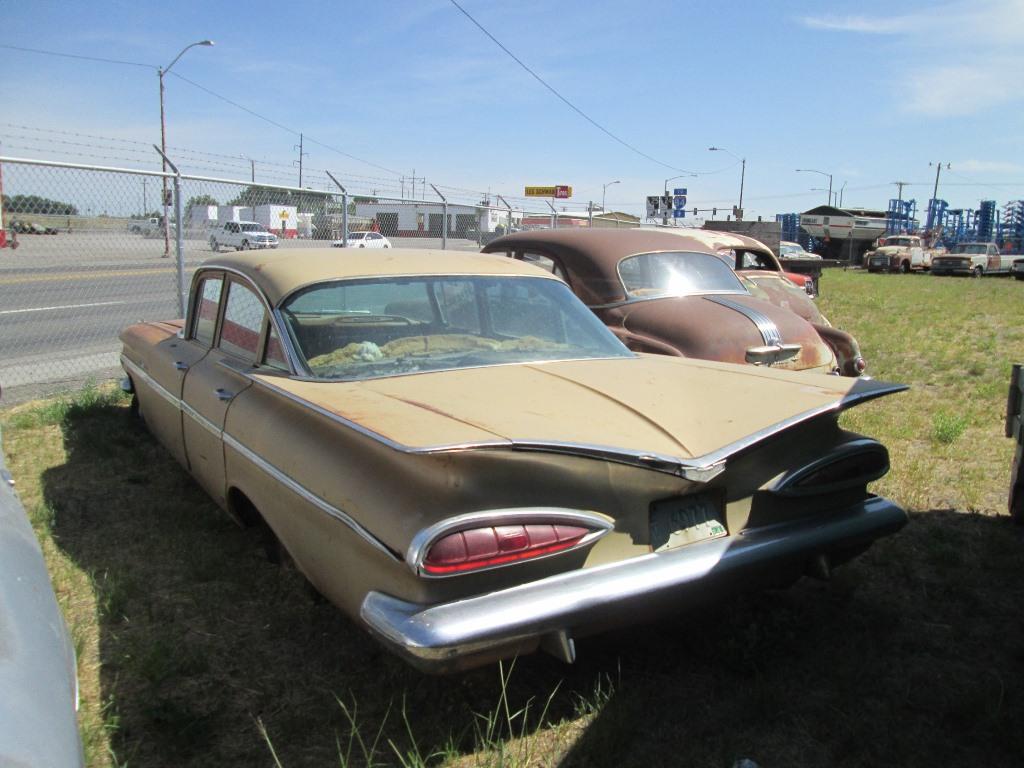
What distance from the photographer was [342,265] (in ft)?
12.0

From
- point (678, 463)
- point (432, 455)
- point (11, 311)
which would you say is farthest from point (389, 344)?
point (11, 311)

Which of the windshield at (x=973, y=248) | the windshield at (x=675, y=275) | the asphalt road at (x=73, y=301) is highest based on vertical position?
the windshield at (x=973, y=248)

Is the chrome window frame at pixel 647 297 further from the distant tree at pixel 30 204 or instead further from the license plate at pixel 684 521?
the distant tree at pixel 30 204

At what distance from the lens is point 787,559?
9.01ft

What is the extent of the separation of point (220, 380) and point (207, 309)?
2.56 ft

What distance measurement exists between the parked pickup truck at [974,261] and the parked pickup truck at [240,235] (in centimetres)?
3459

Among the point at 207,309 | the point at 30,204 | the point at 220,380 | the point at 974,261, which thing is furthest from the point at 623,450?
the point at 974,261

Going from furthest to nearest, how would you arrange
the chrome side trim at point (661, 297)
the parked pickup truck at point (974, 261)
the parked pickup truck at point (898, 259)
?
1. the parked pickup truck at point (898, 259)
2. the parked pickup truck at point (974, 261)
3. the chrome side trim at point (661, 297)

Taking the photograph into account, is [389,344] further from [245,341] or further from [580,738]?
[580,738]

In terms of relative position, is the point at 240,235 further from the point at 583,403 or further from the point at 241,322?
the point at 583,403

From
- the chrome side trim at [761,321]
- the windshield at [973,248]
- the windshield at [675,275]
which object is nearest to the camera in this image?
the chrome side trim at [761,321]

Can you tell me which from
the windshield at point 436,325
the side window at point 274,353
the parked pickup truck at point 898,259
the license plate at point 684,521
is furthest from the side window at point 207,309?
the parked pickup truck at point 898,259

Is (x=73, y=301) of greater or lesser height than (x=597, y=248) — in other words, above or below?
below

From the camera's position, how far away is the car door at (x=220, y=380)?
3461mm
